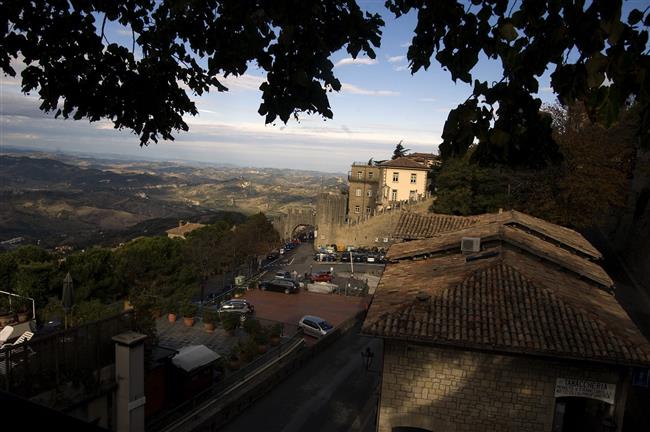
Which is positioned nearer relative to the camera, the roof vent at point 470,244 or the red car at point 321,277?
the roof vent at point 470,244

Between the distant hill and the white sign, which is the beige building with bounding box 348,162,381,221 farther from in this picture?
the white sign

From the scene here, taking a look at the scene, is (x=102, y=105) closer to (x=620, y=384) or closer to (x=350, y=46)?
(x=350, y=46)

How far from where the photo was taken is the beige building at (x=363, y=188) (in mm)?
55500

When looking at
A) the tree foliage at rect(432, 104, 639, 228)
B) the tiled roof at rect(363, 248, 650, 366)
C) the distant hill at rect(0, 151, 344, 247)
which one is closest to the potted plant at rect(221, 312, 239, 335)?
the tiled roof at rect(363, 248, 650, 366)

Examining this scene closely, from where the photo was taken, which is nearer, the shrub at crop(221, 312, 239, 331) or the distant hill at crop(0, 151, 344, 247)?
the shrub at crop(221, 312, 239, 331)

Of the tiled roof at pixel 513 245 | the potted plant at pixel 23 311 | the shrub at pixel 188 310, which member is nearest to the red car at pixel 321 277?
the shrub at pixel 188 310

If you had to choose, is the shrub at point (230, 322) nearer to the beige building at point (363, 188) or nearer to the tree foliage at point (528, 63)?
the tree foliage at point (528, 63)

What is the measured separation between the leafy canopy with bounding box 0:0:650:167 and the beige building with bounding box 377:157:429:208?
46068mm

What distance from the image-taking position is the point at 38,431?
113cm

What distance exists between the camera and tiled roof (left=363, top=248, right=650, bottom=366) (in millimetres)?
7668

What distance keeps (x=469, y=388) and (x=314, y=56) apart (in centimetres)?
682

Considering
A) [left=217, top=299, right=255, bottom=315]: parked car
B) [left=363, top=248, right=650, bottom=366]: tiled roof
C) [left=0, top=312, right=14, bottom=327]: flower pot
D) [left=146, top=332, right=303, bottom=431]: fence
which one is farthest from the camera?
[left=217, top=299, right=255, bottom=315]: parked car

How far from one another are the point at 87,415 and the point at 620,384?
403 inches

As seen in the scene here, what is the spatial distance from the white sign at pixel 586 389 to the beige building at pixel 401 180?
43.0m
